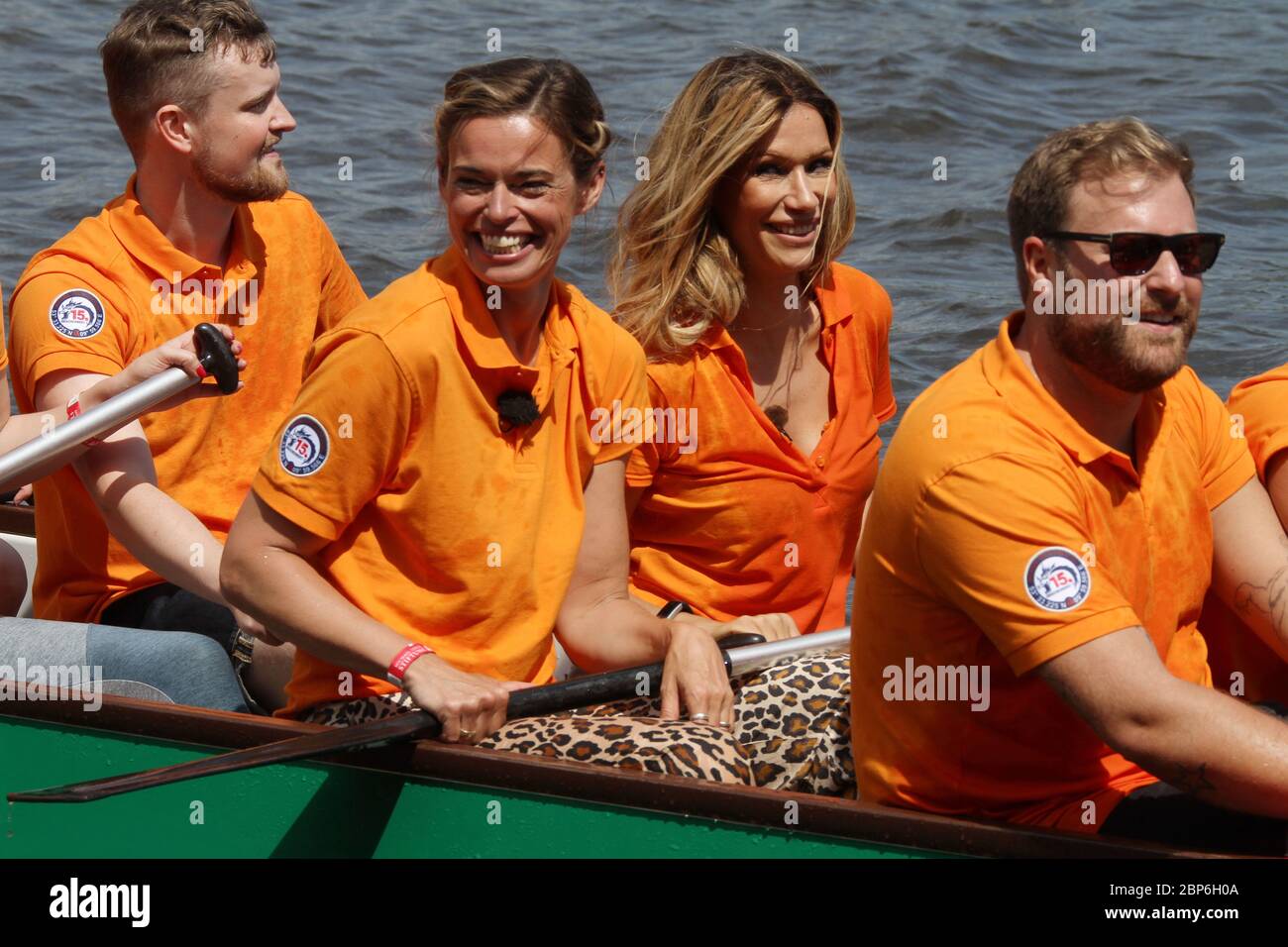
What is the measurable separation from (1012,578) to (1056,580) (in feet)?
0.17

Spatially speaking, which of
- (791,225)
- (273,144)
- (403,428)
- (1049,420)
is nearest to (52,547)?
(273,144)

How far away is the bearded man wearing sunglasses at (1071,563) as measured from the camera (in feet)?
7.52

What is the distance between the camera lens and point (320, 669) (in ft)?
9.55

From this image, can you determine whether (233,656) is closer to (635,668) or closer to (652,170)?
(635,668)

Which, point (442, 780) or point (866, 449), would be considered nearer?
point (442, 780)

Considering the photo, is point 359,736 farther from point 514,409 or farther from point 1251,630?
point 1251,630

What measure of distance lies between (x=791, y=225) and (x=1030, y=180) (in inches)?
36.3

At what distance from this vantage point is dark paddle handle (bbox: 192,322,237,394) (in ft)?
10.4

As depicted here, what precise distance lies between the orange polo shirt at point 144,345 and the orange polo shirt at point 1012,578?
1453 mm

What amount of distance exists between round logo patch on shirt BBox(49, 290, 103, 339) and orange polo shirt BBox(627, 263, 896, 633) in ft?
3.15

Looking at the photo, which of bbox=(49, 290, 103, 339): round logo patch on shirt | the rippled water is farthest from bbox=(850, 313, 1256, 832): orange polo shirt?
the rippled water

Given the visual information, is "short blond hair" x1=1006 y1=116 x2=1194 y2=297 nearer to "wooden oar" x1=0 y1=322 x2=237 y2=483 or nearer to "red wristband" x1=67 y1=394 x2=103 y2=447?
"wooden oar" x1=0 y1=322 x2=237 y2=483

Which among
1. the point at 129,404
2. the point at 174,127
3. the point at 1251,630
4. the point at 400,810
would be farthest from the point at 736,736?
the point at 174,127
